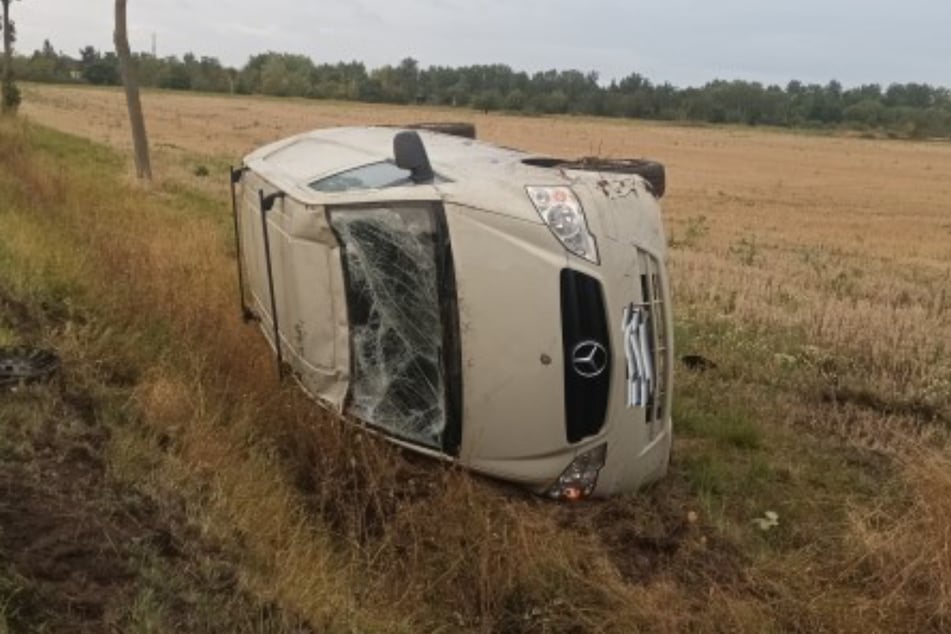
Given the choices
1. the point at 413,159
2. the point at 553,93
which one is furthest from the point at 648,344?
the point at 553,93

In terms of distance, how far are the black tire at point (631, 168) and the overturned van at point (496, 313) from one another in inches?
5.1

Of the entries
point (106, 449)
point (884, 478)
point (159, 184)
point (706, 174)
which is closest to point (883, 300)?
point (884, 478)

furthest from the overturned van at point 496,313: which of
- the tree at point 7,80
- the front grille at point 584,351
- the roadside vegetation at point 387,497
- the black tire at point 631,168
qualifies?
the tree at point 7,80

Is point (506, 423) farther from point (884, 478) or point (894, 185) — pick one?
point (894, 185)

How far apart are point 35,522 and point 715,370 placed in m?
5.58

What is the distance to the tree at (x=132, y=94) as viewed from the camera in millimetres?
17844

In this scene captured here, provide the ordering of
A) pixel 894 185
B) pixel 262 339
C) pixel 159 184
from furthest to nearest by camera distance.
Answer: pixel 894 185 < pixel 159 184 < pixel 262 339

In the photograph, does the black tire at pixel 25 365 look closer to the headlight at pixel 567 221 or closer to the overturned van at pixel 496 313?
the overturned van at pixel 496 313

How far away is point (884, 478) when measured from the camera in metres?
5.91

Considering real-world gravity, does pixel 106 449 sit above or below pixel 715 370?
above

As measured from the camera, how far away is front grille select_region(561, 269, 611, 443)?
13.6 ft

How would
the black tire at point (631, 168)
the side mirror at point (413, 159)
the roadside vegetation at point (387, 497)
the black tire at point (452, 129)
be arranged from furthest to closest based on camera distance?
the black tire at point (452, 129) → the black tire at point (631, 168) → the side mirror at point (413, 159) → the roadside vegetation at point (387, 497)

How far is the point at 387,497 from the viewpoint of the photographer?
179 inches

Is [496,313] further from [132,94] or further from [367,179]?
[132,94]
